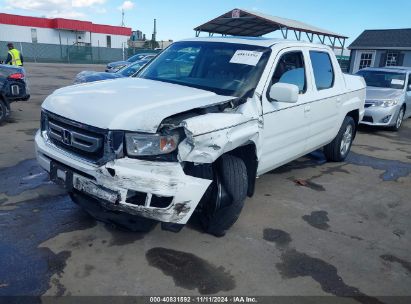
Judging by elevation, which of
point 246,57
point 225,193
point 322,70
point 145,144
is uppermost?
point 246,57

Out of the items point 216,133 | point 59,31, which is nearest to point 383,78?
point 216,133

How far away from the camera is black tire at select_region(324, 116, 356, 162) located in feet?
20.2

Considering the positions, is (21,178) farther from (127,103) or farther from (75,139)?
(127,103)

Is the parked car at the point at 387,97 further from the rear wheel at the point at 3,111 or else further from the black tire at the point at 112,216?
the rear wheel at the point at 3,111

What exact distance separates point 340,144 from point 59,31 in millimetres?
51377

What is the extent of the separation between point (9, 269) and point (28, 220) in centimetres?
92

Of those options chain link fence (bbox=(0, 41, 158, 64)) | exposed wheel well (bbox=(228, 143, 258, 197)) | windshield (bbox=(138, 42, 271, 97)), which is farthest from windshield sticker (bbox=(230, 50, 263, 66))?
chain link fence (bbox=(0, 41, 158, 64))

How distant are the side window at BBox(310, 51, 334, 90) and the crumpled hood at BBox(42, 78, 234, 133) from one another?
1986mm

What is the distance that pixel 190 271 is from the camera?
3111mm

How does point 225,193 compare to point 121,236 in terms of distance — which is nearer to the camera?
point 225,193

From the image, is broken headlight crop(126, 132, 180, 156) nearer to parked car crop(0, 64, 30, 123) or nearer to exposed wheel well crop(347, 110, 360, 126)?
exposed wheel well crop(347, 110, 360, 126)

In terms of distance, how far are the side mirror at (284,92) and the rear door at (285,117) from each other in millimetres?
129

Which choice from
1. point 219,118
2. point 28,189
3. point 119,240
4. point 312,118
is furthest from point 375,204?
point 28,189

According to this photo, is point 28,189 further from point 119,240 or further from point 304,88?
point 304,88
